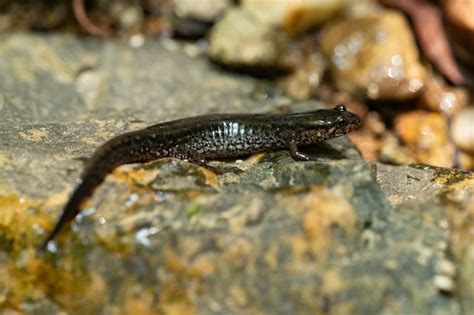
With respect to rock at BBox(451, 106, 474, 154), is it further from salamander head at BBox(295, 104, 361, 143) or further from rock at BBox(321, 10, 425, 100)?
salamander head at BBox(295, 104, 361, 143)

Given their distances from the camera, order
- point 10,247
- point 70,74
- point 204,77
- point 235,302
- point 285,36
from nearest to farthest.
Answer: point 235,302
point 10,247
point 70,74
point 204,77
point 285,36

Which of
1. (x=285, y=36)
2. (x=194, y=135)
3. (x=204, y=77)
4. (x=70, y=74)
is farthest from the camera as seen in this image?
(x=285, y=36)

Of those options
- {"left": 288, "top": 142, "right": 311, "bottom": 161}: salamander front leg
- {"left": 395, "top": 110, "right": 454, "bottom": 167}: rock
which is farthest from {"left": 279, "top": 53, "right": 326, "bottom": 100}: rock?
{"left": 288, "top": 142, "right": 311, "bottom": 161}: salamander front leg

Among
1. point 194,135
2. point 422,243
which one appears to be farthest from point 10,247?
point 422,243

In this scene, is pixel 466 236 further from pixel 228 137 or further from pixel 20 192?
pixel 20 192

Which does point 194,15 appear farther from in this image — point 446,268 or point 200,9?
point 446,268

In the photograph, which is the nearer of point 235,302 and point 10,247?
point 235,302

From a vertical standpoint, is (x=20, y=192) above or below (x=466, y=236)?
below
